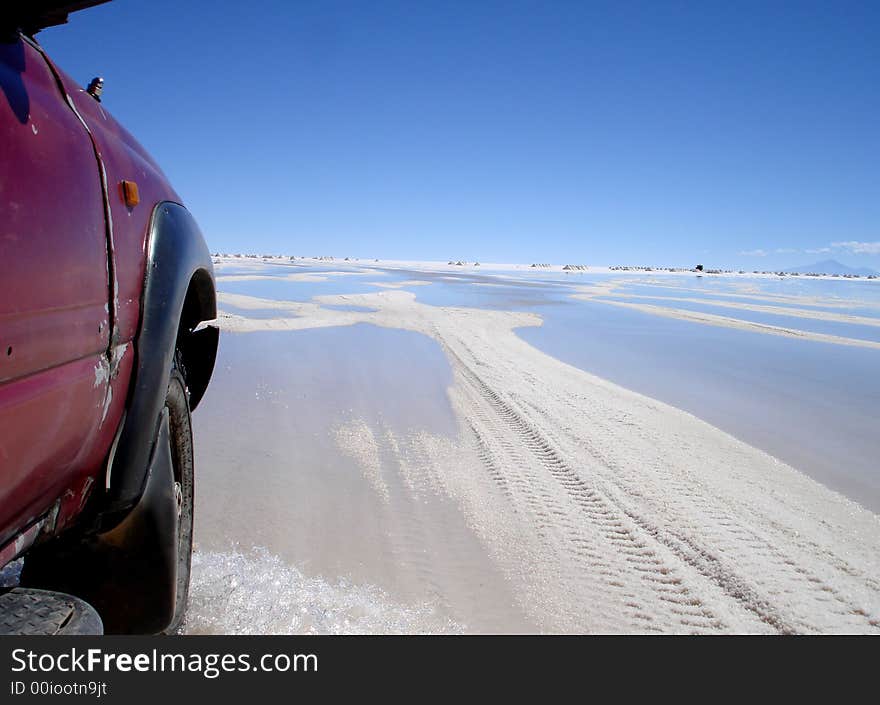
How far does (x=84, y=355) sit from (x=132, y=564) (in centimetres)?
92

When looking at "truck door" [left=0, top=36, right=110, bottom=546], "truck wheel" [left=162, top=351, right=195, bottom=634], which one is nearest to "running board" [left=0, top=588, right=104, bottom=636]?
"truck door" [left=0, top=36, right=110, bottom=546]

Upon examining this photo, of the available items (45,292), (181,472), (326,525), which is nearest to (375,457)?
(326,525)

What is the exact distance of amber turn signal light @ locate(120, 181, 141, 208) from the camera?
1639 mm

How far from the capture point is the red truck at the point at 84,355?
116cm

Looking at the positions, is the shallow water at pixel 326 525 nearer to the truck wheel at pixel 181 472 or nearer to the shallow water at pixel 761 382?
the truck wheel at pixel 181 472

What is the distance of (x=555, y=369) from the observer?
8.27 meters

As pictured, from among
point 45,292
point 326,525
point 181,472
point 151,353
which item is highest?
point 45,292

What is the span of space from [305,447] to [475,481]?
1606mm

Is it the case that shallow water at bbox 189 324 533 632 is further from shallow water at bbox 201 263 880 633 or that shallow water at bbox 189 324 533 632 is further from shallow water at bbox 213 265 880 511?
shallow water at bbox 213 265 880 511

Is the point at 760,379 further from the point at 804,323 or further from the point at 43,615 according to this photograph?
the point at 804,323

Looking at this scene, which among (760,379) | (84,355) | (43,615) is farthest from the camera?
(760,379)

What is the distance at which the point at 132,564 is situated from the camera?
1896 mm
